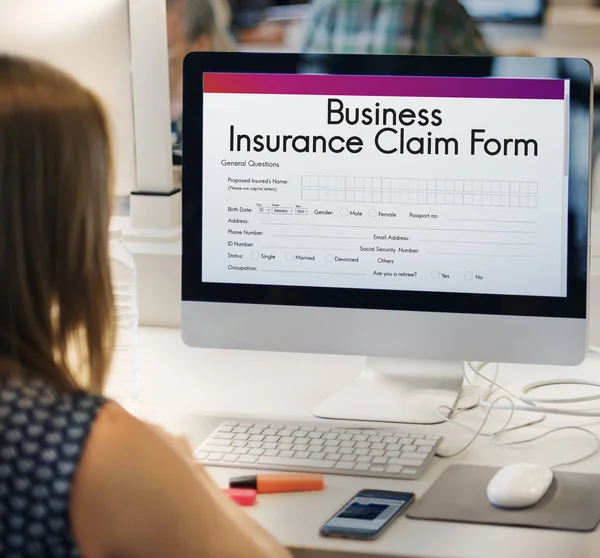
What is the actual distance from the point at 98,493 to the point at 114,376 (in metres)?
0.71

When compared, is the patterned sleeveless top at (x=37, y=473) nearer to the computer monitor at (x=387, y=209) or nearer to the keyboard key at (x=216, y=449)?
the keyboard key at (x=216, y=449)

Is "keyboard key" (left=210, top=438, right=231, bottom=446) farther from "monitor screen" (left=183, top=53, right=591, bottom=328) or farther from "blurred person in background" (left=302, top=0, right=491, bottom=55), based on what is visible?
"blurred person in background" (left=302, top=0, right=491, bottom=55)

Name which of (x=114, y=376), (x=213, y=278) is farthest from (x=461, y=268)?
(x=114, y=376)

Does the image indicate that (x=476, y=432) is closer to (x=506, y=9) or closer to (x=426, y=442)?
(x=426, y=442)

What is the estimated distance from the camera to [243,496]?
3.62ft

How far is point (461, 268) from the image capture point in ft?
4.38

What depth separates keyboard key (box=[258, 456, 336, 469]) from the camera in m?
1.18

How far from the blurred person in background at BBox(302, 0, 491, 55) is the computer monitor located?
57cm

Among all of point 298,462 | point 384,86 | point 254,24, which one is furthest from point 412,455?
point 254,24

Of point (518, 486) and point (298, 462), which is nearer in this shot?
point (518, 486)

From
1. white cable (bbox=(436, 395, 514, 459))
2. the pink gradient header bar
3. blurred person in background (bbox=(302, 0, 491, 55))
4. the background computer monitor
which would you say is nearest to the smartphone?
white cable (bbox=(436, 395, 514, 459))

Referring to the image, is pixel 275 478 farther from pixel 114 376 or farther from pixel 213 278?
pixel 114 376

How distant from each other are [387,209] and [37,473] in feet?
2.13

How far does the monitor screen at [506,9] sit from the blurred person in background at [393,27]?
85 mm
